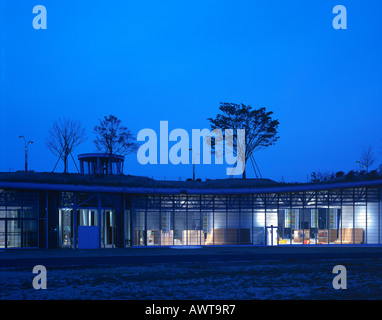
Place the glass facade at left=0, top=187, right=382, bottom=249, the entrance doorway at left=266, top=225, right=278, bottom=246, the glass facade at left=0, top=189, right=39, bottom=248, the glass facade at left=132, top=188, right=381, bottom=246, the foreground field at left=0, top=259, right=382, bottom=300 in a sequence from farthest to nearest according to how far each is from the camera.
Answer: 1. the entrance doorway at left=266, top=225, right=278, bottom=246
2. the glass facade at left=132, top=188, right=381, bottom=246
3. the glass facade at left=0, top=187, right=382, bottom=249
4. the glass facade at left=0, top=189, right=39, bottom=248
5. the foreground field at left=0, top=259, right=382, bottom=300

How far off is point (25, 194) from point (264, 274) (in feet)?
78.6

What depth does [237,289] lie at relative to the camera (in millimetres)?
15273

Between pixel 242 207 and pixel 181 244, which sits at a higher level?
pixel 242 207

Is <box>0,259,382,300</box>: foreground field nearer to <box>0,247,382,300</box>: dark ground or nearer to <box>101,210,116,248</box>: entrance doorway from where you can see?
<box>0,247,382,300</box>: dark ground

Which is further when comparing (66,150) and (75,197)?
(66,150)

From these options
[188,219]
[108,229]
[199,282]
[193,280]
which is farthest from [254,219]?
[199,282]

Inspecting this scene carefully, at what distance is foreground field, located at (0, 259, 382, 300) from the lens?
14.3 meters

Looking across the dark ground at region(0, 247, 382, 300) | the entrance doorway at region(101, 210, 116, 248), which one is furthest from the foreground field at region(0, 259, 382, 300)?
the entrance doorway at region(101, 210, 116, 248)

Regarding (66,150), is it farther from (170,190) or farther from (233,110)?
(170,190)

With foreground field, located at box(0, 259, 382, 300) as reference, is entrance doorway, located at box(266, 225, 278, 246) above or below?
below

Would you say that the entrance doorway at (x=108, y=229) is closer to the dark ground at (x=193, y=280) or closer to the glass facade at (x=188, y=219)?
the glass facade at (x=188, y=219)

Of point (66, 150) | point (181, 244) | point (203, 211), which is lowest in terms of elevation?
point (181, 244)

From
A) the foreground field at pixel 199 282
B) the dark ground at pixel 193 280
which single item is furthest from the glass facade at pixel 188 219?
the foreground field at pixel 199 282
